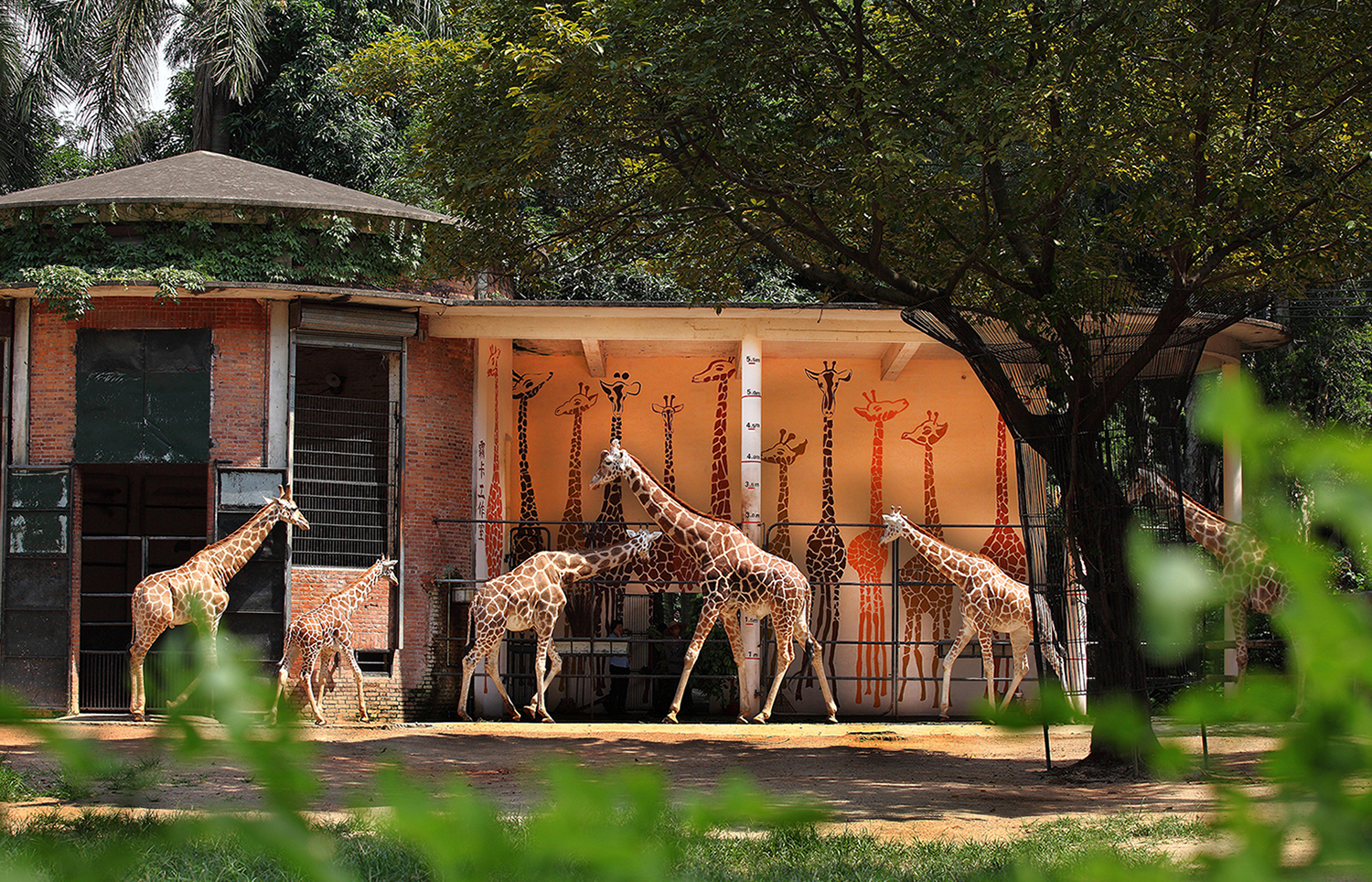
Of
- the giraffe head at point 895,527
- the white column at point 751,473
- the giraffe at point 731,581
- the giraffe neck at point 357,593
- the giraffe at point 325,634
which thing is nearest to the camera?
the giraffe at point 325,634

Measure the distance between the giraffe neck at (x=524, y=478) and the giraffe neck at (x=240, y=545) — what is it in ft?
12.5

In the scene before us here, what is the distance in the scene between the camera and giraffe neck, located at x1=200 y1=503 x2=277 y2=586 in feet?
42.7

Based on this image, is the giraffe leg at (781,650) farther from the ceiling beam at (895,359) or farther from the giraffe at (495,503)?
the ceiling beam at (895,359)

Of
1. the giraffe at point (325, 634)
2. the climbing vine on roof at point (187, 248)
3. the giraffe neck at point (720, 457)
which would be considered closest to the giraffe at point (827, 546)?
the giraffe neck at point (720, 457)

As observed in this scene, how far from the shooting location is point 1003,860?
599 centimetres

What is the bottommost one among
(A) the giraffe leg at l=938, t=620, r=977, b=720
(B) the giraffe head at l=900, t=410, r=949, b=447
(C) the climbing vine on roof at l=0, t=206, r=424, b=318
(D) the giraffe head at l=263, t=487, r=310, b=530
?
(A) the giraffe leg at l=938, t=620, r=977, b=720

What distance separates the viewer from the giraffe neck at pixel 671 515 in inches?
554

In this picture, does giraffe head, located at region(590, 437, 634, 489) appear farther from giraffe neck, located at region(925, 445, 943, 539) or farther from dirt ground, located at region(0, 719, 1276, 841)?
giraffe neck, located at region(925, 445, 943, 539)

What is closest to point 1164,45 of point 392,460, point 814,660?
point 814,660

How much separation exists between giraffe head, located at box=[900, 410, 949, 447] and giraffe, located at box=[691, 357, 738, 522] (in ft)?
7.73

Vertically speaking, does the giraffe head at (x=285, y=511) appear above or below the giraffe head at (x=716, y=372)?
below

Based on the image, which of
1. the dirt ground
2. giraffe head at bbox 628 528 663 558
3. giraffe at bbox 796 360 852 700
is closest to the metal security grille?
the dirt ground

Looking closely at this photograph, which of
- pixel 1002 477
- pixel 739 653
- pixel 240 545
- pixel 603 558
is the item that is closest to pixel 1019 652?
pixel 1002 477

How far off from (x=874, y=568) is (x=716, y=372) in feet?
10.8
